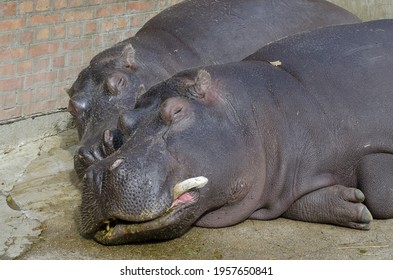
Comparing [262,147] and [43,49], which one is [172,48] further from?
[262,147]

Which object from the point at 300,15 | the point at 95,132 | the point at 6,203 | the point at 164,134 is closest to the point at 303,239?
the point at 164,134

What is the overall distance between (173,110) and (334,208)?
3.33ft

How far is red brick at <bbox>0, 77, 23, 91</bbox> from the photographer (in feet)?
18.7

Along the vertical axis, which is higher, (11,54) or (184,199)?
(184,199)

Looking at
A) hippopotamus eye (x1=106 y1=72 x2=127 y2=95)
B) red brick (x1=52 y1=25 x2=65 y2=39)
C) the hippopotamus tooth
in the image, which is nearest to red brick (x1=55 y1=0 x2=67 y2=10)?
red brick (x1=52 y1=25 x2=65 y2=39)

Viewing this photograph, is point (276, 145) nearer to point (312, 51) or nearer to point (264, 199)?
point (264, 199)

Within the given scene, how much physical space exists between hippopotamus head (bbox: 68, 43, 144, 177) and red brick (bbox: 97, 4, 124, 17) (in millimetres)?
1058

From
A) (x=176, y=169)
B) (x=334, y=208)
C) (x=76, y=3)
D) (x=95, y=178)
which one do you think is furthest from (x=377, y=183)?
(x=76, y=3)

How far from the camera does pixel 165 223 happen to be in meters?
4.11

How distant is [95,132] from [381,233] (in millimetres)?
1603

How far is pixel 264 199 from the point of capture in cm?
460

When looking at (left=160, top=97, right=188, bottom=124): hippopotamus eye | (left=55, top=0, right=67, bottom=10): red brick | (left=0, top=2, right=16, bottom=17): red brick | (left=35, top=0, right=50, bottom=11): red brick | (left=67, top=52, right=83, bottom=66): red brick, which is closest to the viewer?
(left=160, top=97, right=188, bottom=124): hippopotamus eye

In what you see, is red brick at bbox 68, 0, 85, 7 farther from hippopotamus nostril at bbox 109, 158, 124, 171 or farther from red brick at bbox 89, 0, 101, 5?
hippopotamus nostril at bbox 109, 158, 124, 171

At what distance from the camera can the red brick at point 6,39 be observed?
5.63 meters
